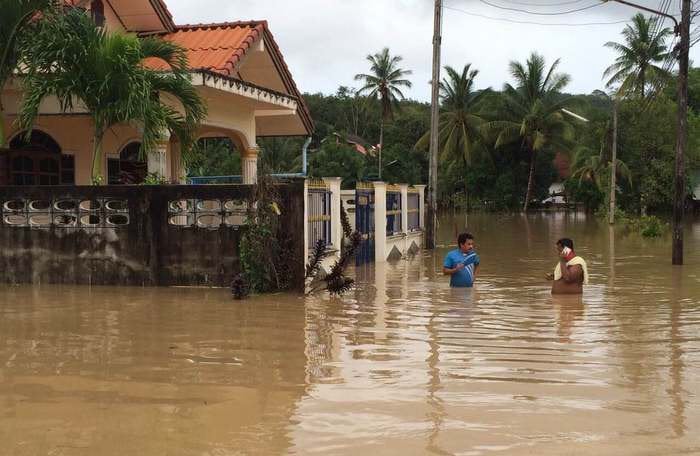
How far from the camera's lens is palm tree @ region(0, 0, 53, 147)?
11.5 metres

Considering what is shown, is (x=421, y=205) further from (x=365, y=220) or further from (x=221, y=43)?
(x=221, y=43)

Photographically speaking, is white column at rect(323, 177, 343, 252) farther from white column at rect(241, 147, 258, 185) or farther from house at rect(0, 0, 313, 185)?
white column at rect(241, 147, 258, 185)

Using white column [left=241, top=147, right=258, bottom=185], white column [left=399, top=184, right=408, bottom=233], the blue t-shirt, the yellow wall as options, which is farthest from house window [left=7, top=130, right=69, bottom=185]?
the blue t-shirt

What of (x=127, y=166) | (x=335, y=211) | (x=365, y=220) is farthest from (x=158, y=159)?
(x=365, y=220)

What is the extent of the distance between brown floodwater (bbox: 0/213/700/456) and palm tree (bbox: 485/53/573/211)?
140ft

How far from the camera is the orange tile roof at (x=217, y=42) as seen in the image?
15164 mm

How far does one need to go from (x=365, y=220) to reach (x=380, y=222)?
750 mm

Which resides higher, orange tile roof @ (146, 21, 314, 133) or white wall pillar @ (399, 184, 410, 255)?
orange tile roof @ (146, 21, 314, 133)

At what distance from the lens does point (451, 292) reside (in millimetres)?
11633

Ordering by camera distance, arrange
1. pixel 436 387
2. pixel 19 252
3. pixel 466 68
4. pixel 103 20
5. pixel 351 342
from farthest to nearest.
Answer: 1. pixel 466 68
2. pixel 103 20
3. pixel 19 252
4. pixel 351 342
5. pixel 436 387

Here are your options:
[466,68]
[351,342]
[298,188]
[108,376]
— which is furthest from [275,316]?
[466,68]

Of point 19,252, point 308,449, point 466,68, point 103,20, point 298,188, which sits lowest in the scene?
point 308,449

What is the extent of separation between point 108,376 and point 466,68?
49322 mm

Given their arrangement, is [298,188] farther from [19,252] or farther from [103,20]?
[103,20]
